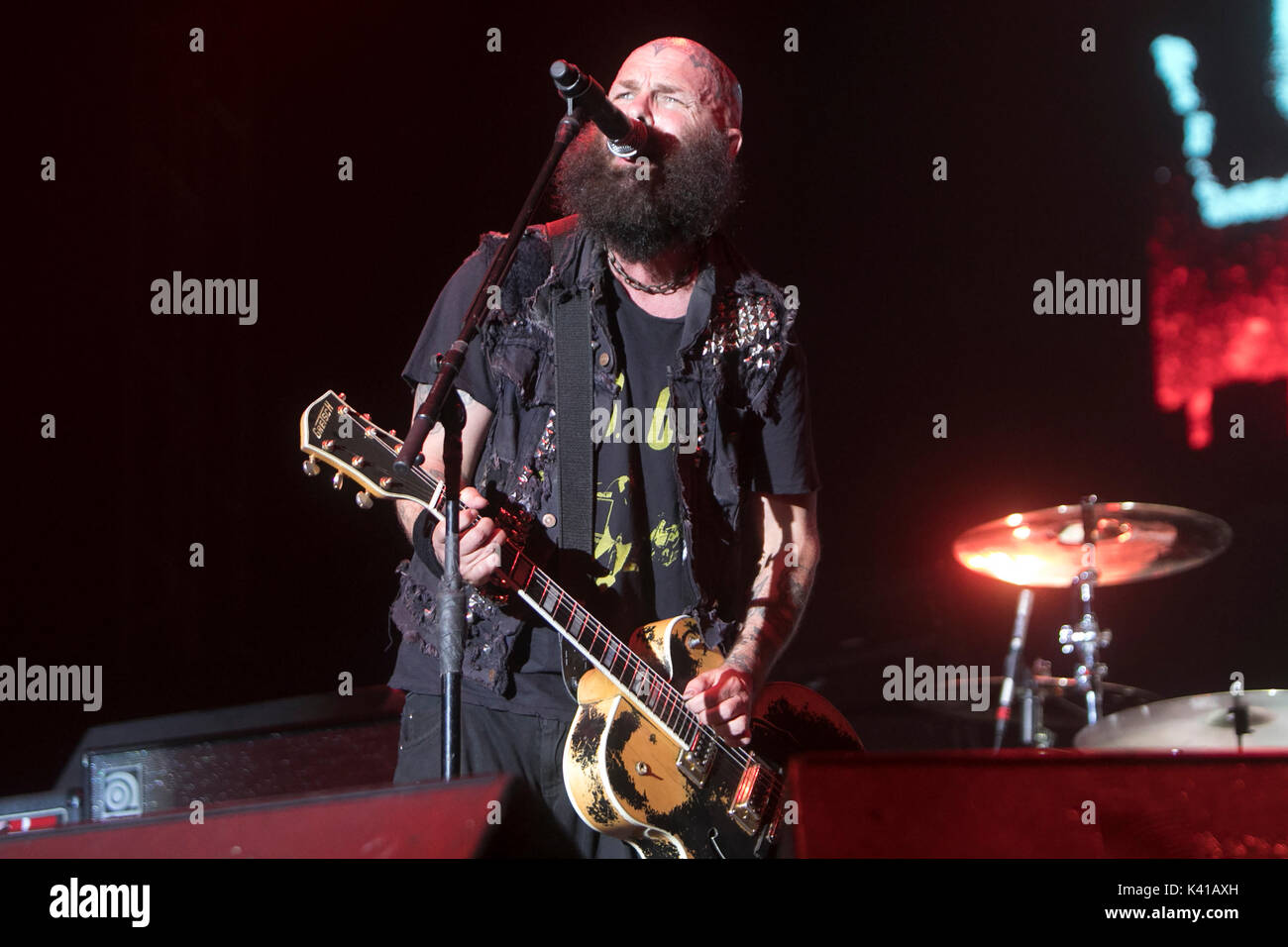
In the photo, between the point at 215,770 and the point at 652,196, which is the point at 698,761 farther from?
the point at 215,770

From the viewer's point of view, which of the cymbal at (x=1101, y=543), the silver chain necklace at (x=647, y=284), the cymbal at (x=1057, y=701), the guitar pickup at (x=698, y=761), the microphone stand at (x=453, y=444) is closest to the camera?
the microphone stand at (x=453, y=444)

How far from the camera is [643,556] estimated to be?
2.51 meters

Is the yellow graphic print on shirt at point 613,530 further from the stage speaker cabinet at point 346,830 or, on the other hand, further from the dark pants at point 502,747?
the stage speaker cabinet at point 346,830

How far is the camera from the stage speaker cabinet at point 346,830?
1.06 meters

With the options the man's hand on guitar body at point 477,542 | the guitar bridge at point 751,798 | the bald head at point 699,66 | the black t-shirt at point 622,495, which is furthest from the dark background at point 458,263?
the guitar bridge at point 751,798

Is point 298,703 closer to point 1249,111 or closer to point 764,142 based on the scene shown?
point 764,142

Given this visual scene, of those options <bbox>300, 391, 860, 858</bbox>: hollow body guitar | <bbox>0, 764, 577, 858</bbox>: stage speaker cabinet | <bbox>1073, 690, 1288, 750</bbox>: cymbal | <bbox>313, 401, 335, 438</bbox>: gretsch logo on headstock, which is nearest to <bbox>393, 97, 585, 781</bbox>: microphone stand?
<bbox>300, 391, 860, 858</bbox>: hollow body guitar

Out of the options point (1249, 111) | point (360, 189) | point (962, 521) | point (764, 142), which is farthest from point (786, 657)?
point (1249, 111)

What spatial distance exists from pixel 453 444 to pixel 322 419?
18.5 inches

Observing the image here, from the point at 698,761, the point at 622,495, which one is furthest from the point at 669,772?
the point at 622,495

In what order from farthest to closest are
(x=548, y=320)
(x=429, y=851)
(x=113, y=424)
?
(x=113, y=424), (x=548, y=320), (x=429, y=851)

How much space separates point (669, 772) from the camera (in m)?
2.39

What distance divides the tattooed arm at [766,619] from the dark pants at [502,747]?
0.32 metres

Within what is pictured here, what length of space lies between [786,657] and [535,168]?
2365mm
